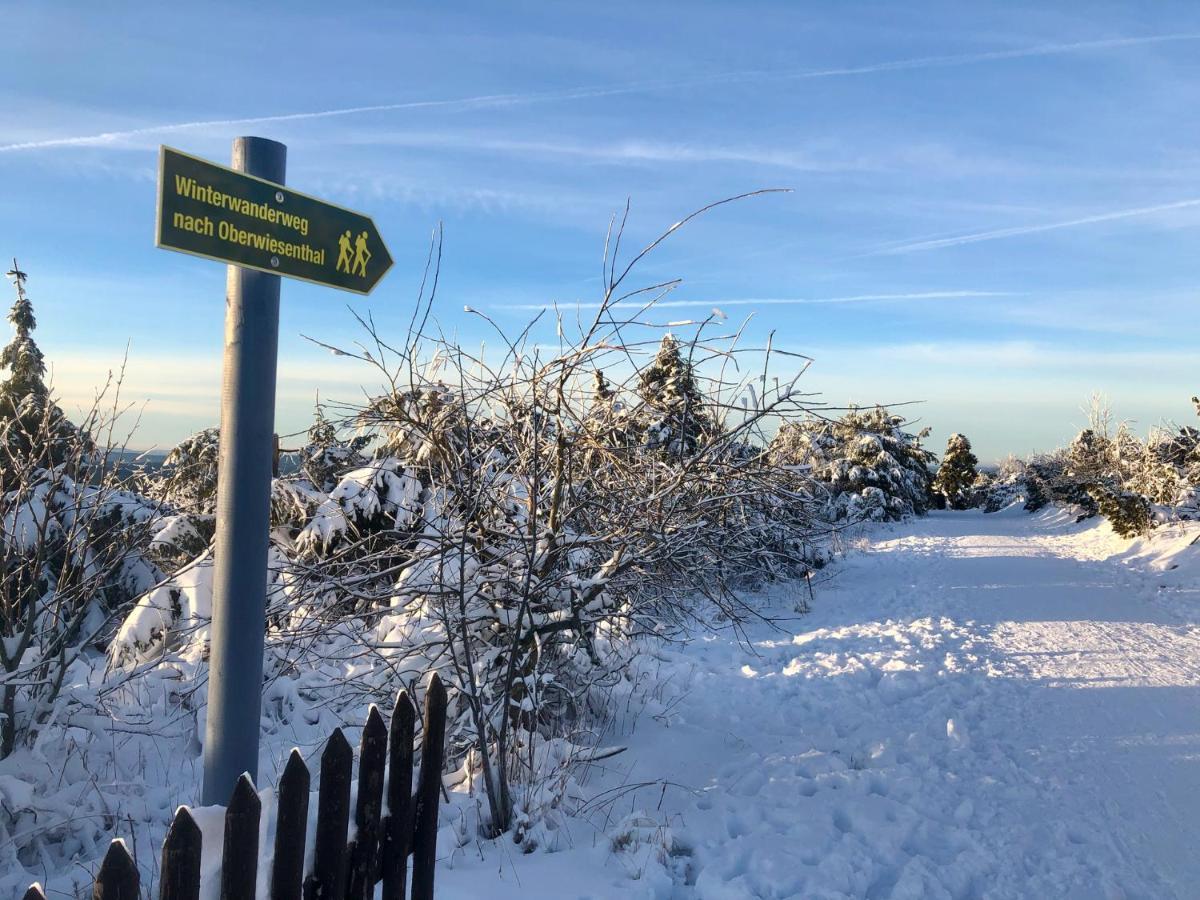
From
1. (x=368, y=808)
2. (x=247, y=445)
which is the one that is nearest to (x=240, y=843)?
(x=368, y=808)

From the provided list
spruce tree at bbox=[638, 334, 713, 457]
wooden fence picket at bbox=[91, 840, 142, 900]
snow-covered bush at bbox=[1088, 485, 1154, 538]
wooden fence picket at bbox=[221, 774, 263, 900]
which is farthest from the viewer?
snow-covered bush at bbox=[1088, 485, 1154, 538]

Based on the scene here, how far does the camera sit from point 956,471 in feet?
173

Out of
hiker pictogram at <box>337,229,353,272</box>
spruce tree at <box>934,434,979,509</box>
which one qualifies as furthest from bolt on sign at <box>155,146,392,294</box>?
spruce tree at <box>934,434,979,509</box>

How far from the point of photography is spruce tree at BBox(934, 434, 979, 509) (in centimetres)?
5238

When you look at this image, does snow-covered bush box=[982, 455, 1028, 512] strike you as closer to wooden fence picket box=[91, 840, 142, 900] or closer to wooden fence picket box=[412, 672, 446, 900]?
wooden fence picket box=[412, 672, 446, 900]

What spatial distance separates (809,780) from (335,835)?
10.6ft

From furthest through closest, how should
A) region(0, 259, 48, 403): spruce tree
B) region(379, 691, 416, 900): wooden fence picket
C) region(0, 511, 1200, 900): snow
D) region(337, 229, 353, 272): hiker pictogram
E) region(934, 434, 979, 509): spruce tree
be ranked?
region(934, 434, 979, 509): spruce tree
region(0, 259, 48, 403): spruce tree
region(0, 511, 1200, 900): snow
region(379, 691, 416, 900): wooden fence picket
region(337, 229, 353, 272): hiker pictogram

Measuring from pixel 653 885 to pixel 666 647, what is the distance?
17.2 feet

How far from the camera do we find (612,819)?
405cm

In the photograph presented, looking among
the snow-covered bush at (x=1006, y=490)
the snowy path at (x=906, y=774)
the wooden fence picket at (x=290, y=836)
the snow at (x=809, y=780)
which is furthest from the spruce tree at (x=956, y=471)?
the wooden fence picket at (x=290, y=836)

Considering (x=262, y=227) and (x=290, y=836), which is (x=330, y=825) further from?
(x=262, y=227)

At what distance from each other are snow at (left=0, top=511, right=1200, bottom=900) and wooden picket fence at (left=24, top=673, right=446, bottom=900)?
11 cm

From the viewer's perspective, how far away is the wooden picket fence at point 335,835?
6.27ft

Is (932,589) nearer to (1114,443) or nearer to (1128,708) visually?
(1128,708)
